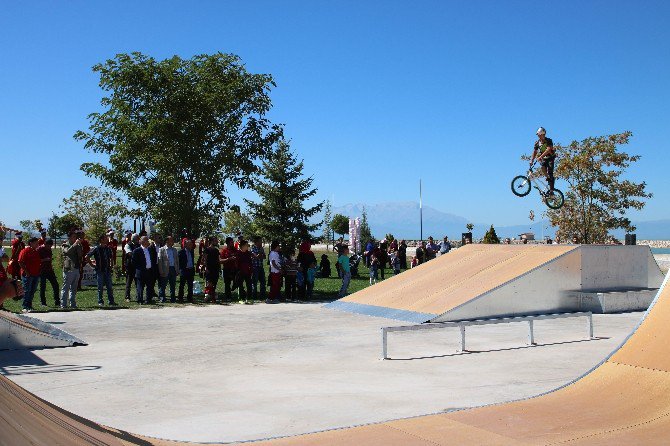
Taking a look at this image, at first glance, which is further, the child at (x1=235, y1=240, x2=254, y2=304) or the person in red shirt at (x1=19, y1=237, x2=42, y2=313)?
the child at (x1=235, y1=240, x2=254, y2=304)

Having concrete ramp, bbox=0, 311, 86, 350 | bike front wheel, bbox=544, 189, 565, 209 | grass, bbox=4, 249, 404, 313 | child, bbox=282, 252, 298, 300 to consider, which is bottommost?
concrete ramp, bbox=0, 311, 86, 350

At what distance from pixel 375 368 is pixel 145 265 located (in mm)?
9473

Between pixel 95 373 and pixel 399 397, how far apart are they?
399 centimetres

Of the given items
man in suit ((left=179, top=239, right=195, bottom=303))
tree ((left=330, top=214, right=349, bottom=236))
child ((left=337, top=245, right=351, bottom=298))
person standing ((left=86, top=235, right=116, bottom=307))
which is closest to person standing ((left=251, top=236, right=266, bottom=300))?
man in suit ((left=179, top=239, right=195, bottom=303))

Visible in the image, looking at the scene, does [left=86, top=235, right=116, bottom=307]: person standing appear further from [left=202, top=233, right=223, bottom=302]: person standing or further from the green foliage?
the green foliage

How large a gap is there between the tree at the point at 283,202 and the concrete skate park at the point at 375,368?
58.7 ft

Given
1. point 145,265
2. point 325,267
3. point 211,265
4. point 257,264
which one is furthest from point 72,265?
point 325,267

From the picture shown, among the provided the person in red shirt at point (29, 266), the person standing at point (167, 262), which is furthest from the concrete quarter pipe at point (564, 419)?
the person standing at point (167, 262)

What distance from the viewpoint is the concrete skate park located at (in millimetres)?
5246

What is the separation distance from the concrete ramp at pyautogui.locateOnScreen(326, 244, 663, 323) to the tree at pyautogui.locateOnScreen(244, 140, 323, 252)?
1719 centimetres

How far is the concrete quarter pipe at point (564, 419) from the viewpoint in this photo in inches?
190

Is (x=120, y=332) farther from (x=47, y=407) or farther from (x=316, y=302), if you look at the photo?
(x=47, y=407)

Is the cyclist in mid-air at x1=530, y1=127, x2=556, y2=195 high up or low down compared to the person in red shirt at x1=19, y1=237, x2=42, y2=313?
up

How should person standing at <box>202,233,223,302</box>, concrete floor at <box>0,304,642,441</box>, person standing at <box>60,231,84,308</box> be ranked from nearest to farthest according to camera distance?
concrete floor at <box>0,304,642,441</box> → person standing at <box>60,231,84,308</box> → person standing at <box>202,233,223,302</box>
